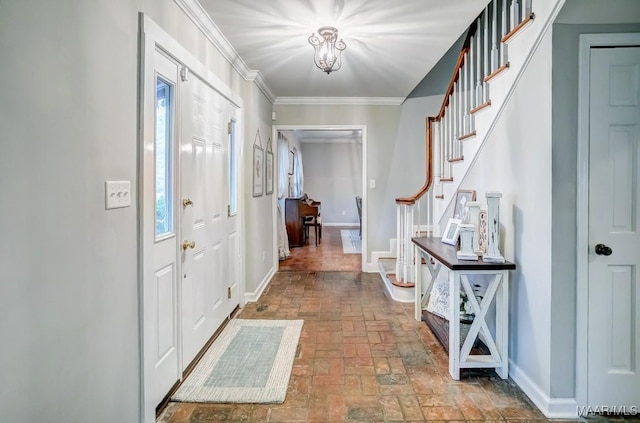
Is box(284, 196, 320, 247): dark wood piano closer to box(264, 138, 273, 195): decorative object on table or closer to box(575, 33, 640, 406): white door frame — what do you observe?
box(264, 138, 273, 195): decorative object on table

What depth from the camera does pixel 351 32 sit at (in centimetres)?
290

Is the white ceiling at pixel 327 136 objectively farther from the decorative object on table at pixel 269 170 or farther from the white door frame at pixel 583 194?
the white door frame at pixel 583 194

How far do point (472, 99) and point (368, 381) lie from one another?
2254 mm

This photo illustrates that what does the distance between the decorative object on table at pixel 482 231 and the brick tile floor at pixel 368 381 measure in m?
0.80

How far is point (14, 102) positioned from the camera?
1052 mm

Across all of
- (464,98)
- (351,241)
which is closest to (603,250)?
(464,98)

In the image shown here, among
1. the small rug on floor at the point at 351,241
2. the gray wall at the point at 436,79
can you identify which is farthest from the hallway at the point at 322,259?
the gray wall at the point at 436,79

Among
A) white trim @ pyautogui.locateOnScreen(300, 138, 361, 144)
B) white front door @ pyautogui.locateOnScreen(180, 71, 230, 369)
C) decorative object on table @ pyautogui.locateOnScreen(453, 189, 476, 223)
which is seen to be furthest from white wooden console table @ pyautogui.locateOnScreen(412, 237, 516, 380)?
white trim @ pyautogui.locateOnScreen(300, 138, 361, 144)

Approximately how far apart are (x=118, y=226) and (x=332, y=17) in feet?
6.57

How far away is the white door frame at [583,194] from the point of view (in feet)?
6.20

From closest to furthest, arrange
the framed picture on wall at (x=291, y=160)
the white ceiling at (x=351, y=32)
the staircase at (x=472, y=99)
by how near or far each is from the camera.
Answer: the staircase at (x=472, y=99)
the white ceiling at (x=351, y=32)
the framed picture on wall at (x=291, y=160)

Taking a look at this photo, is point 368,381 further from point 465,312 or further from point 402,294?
point 402,294

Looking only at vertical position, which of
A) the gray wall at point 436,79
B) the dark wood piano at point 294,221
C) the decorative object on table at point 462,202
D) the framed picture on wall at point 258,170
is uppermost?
the gray wall at point 436,79

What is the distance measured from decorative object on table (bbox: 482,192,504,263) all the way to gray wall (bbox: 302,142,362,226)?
8.56m
